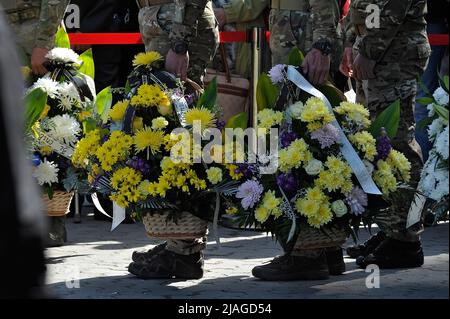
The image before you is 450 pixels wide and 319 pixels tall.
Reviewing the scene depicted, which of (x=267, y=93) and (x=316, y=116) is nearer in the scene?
(x=316, y=116)

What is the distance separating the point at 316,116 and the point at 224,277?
1.10 m

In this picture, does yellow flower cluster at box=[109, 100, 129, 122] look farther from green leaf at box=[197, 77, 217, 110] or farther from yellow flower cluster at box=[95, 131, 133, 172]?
green leaf at box=[197, 77, 217, 110]

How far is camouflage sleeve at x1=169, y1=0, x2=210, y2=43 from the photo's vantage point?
5.50m

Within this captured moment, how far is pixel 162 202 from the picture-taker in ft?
16.2

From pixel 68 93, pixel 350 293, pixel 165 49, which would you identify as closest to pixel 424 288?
pixel 350 293

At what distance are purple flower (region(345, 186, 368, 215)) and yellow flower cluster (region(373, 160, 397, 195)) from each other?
0.11 metres

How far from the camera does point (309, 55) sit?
5168 millimetres

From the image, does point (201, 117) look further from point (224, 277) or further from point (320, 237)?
point (224, 277)

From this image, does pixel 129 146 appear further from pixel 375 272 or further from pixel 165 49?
pixel 375 272

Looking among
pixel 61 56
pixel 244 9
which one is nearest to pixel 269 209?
pixel 61 56

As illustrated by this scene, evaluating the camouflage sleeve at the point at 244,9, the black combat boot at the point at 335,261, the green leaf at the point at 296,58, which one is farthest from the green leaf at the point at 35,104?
the camouflage sleeve at the point at 244,9

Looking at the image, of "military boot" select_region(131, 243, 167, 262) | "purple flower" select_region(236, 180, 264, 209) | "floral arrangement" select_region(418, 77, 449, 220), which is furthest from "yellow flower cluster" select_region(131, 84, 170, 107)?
"floral arrangement" select_region(418, 77, 449, 220)

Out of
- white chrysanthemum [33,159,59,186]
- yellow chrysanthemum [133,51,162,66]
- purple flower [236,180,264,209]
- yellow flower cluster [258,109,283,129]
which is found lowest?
purple flower [236,180,264,209]

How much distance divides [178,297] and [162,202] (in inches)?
18.3
